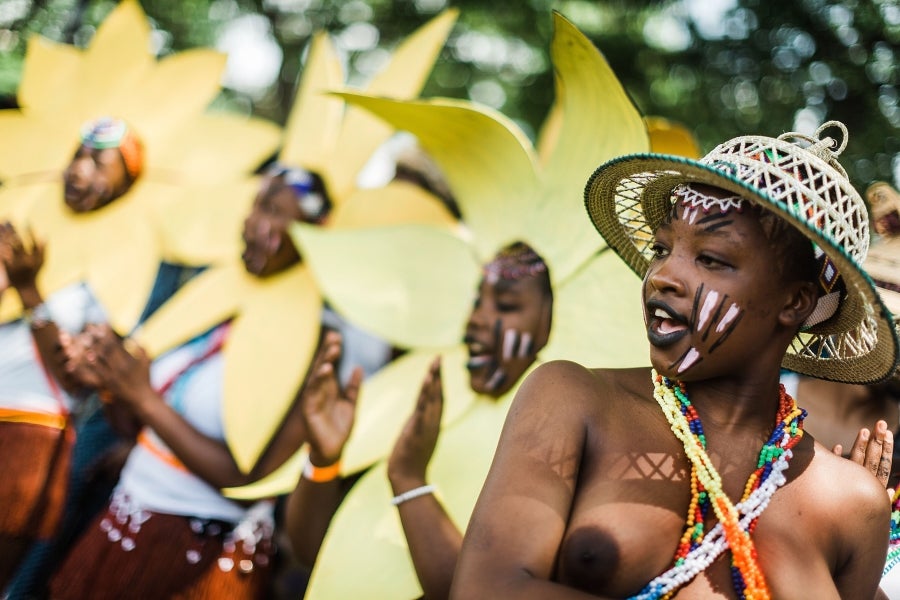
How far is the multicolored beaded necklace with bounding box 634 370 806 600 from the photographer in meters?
1.37

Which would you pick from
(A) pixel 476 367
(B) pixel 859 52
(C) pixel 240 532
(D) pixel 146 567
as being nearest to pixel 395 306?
(A) pixel 476 367

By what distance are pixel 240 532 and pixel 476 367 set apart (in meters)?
0.96

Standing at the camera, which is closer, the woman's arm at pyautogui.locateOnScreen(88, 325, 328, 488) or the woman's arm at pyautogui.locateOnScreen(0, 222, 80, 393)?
the woman's arm at pyautogui.locateOnScreen(88, 325, 328, 488)

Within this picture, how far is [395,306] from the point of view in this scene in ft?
8.86

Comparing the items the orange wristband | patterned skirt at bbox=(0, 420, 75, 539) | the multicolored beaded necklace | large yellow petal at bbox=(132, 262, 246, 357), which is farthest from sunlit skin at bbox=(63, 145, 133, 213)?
the multicolored beaded necklace

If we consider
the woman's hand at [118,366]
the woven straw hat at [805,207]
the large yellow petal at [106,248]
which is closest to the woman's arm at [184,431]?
the woman's hand at [118,366]

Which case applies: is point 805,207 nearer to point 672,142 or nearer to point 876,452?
point 876,452

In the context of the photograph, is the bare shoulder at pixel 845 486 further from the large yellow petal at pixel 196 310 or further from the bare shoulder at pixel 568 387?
the large yellow petal at pixel 196 310

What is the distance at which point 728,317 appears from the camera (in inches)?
55.2

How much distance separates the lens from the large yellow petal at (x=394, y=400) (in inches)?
97.5

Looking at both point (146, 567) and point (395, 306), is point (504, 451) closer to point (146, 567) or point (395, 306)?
point (395, 306)

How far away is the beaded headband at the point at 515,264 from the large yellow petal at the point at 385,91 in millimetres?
742

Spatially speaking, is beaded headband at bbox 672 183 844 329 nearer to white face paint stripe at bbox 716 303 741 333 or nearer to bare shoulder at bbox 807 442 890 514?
white face paint stripe at bbox 716 303 741 333

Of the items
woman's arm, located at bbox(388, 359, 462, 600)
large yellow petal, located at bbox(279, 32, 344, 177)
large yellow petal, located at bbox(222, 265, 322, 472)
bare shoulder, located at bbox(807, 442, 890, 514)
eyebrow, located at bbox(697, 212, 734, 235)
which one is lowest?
large yellow petal, located at bbox(222, 265, 322, 472)
